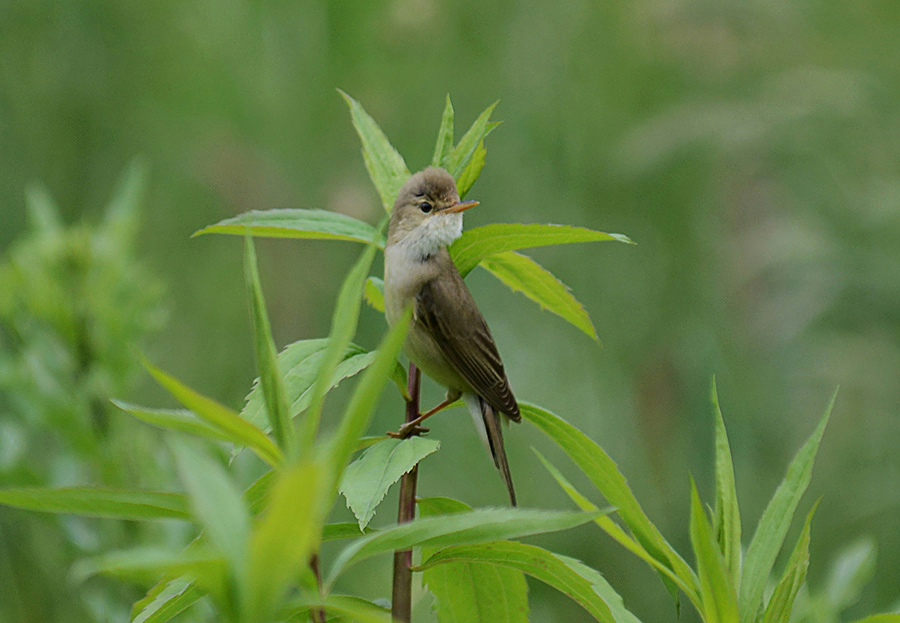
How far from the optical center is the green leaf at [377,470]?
2.20ft

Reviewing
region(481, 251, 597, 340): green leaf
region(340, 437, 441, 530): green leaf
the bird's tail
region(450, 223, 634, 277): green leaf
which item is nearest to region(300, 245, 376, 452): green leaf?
region(340, 437, 441, 530): green leaf

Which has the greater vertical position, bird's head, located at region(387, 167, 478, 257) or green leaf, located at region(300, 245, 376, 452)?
bird's head, located at region(387, 167, 478, 257)

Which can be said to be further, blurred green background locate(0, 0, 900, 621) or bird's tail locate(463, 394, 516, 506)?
blurred green background locate(0, 0, 900, 621)

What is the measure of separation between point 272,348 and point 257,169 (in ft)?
9.16

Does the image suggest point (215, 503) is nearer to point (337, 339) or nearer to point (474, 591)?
point (337, 339)

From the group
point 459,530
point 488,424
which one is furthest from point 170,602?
point 488,424

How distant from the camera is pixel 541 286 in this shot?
923mm

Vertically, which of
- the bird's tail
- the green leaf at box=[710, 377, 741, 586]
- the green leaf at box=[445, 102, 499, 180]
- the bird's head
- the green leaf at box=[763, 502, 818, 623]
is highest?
the bird's head

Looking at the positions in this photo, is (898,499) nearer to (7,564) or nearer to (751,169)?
(751,169)

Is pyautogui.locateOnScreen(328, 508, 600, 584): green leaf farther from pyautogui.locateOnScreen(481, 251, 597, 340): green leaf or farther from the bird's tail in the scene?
the bird's tail

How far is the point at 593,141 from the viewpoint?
3320mm

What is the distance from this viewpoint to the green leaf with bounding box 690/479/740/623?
1.99 ft

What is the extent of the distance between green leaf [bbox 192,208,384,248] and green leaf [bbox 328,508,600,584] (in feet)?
1.03

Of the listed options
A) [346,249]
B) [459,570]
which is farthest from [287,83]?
[459,570]
